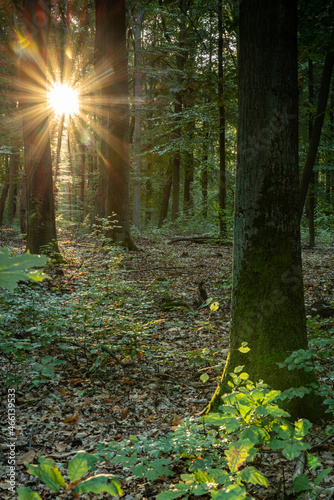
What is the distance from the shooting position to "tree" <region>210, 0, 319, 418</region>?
297cm

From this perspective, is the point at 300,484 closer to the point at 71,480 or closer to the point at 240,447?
the point at 240,447

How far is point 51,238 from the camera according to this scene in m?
8.98

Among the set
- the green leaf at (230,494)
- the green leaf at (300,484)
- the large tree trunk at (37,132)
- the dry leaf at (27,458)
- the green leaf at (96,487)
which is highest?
the large tree trunk at (37,132)

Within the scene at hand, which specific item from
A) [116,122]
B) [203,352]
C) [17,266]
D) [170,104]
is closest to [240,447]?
[17,266]

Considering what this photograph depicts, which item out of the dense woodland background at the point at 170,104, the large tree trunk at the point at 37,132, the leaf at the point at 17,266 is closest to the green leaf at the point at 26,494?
the leaf at the point at 17,266

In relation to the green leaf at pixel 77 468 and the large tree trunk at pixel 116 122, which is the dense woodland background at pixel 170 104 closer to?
the large tree trunk at pixel 116 122

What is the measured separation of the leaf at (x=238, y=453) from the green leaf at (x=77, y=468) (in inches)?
30.4

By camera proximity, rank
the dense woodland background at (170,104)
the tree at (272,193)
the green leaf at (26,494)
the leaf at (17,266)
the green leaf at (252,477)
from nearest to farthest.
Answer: the green leaf at (26,494)
the leaf at (17,266)
the green leaf at (252,477)
the tree at (272,193)
the dense woodland background at (170,104)

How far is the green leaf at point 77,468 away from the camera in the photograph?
3.70ft

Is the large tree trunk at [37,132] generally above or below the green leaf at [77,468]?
above

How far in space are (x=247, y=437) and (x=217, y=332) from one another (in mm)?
3860

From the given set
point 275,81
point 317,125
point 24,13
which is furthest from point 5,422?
point 24,13

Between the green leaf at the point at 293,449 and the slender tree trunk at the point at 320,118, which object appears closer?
the green leaf at the point at 293,449

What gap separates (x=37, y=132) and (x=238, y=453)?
916cm
